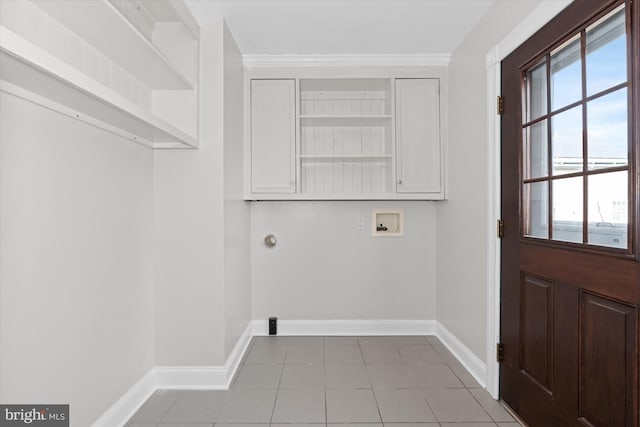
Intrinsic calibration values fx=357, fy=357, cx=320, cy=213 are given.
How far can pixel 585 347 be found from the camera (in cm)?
145

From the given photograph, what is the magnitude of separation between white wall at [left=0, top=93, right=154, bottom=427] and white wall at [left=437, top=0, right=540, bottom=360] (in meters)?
2.10

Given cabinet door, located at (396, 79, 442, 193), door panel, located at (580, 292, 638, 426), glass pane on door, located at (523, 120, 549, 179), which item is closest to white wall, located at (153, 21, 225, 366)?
cabinet door, located at (396, 79, 442, 193)

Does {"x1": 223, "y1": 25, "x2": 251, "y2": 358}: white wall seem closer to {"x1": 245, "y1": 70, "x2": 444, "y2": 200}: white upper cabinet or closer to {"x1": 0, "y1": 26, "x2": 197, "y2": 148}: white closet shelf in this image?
{"x1": 245, "y1": 70, "x2": 444, "y2": 200}: white upper cabinet

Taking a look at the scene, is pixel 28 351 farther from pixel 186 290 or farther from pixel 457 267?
pixel 457 267

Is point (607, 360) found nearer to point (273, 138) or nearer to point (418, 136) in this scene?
point (418, 136)

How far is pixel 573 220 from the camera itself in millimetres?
1560

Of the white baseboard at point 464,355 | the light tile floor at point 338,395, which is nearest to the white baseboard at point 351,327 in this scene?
the white baseboard at point 464,355

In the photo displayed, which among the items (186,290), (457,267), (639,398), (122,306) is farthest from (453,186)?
(122,306)

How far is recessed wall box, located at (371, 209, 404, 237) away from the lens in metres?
3.21

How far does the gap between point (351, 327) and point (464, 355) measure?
99 cm

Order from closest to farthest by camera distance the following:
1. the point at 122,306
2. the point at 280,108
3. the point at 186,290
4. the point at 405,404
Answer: the point at 122,306 → the point at 405,404 → the point at 186,290 → the point at 280,108

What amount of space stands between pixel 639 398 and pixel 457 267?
59.0 inches

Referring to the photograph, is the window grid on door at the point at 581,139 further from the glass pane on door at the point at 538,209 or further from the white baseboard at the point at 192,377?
the white baseboard at the point at 192,377

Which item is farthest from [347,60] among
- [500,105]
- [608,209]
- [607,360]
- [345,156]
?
[607,360]
